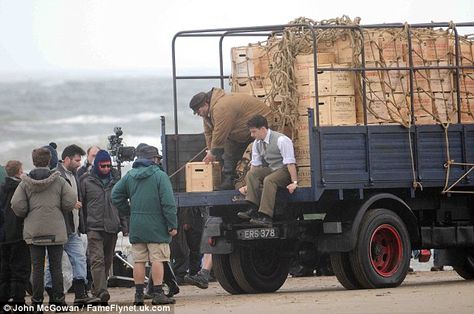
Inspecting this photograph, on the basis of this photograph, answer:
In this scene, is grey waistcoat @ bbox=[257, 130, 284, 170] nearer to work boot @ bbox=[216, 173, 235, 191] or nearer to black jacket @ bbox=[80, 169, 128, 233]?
work boot @ bbox=[216, 173, 235, 191]

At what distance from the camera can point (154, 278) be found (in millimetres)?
19531

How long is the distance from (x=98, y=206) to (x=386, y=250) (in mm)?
3735

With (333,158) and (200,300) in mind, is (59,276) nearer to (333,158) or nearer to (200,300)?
(200,300)

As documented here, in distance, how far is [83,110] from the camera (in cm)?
6494

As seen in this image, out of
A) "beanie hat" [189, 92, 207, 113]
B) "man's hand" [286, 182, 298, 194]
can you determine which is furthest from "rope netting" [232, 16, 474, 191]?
"man's hand" [286, 182, 298, 194]

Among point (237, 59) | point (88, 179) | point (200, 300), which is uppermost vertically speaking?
point (237, 59)

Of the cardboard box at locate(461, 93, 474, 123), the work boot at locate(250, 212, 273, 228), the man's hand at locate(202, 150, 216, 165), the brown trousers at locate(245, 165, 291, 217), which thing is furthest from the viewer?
the cardboard box at locate(461, 93, 474, 123)

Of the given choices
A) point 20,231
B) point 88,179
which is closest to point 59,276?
point 20,231

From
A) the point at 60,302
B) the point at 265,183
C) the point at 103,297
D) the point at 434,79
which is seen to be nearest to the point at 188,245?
the point at 265,183

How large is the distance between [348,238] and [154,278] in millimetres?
2836

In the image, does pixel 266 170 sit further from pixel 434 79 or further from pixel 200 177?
pixel 434 79

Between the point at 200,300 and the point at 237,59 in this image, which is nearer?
the point at 200,300

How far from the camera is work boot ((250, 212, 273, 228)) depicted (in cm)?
2120

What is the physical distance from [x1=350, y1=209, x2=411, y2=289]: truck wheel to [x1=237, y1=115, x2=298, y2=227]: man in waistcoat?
3.65ft
